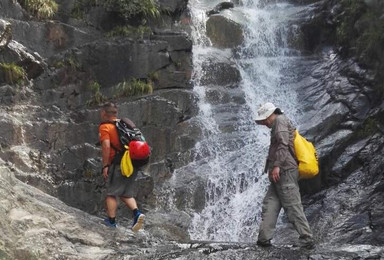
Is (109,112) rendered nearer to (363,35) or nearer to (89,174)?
(89,174)

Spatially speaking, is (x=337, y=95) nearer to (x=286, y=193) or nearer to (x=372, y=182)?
(x=372, y=182)

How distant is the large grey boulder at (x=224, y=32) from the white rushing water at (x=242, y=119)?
10.5 inches

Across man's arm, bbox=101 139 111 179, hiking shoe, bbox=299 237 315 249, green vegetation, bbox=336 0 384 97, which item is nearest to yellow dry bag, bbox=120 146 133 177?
man's arm, bbox=101 139 111 179

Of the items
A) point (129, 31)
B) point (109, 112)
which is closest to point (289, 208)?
point (109, 112)

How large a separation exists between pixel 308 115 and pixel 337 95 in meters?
0.98

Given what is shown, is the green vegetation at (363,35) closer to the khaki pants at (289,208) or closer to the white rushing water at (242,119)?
the white rushing water at (242,119)

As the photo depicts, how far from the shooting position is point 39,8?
13.2 metres

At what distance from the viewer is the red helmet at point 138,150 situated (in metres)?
7.34

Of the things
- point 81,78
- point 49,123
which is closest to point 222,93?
point 81,78

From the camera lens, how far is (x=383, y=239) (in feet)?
29.9

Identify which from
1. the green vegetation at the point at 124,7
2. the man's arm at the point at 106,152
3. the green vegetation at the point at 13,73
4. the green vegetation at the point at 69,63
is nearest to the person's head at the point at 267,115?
the man's arm at the point at 106,152

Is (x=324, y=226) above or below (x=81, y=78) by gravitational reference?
below

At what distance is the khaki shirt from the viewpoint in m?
6.74

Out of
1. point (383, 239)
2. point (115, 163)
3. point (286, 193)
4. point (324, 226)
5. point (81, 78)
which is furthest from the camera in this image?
point (81, 78)
